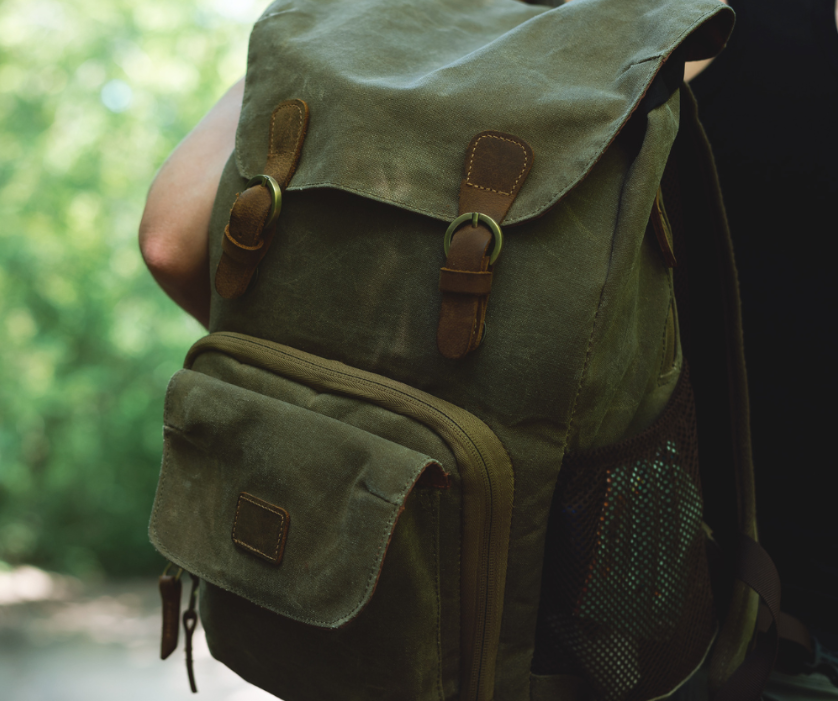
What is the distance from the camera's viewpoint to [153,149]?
10.9 feet

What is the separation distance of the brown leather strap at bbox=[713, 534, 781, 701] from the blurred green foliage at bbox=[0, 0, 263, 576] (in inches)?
120

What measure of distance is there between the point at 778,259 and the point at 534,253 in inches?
16.1

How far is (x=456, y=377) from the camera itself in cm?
66

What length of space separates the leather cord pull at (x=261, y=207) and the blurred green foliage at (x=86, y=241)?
281 centimetres

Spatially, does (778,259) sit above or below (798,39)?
below

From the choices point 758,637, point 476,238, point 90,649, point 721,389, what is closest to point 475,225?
point 476,238

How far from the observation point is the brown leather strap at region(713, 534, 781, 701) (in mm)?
759

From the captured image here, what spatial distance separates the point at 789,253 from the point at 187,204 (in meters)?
0.73

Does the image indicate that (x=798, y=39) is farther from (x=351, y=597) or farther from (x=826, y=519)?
(x=351, y=597)

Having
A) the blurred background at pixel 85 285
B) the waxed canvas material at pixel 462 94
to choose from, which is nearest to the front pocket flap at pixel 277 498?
the waxed canvas material at pixel 462 94

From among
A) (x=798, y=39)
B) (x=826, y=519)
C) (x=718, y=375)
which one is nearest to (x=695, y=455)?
(x=718, y=375)

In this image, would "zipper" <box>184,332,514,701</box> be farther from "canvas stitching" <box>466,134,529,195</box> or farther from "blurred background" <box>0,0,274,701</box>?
"blurred background" <box>0,0,274,701</box>

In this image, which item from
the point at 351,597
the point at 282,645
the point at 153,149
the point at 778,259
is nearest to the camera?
the point at 351,597

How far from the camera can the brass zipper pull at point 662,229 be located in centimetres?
69
